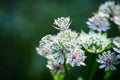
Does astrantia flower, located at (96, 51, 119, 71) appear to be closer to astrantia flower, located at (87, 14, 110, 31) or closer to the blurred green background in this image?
astrantia flower, located at (87, 14, 110, 31)

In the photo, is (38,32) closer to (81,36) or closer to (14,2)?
(14,2)

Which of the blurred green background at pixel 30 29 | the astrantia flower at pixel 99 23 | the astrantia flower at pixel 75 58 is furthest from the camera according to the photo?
the blurred green background at pixel 30 29

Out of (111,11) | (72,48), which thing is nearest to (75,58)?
(72,48)

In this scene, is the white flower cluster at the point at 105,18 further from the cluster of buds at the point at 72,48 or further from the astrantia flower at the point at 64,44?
the astrantia flower at the point at 64,44

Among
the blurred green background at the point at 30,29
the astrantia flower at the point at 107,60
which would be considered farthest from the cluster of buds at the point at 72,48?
the blurred green background at the point at 30,29

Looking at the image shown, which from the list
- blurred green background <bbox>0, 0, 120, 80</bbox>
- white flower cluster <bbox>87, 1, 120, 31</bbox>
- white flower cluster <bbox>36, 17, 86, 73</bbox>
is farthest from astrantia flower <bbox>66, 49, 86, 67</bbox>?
blurred green background <bbox>0, 0, 120, 80</bbox>

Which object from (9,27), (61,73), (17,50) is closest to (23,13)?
(9,27)

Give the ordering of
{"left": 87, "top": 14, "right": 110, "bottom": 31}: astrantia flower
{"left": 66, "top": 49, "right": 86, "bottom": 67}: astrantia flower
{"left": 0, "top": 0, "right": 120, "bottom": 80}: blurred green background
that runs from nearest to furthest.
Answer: {"left": 66, "top": 49, "right": 86, "bottom": 67}: astrantia flower → {"left": 87, "top": 14, "right": 110, "bottom": 31}: astrantia flower → {"left": 0, "top": 0, "right": 120, "bottom": 80}: blurred green background
